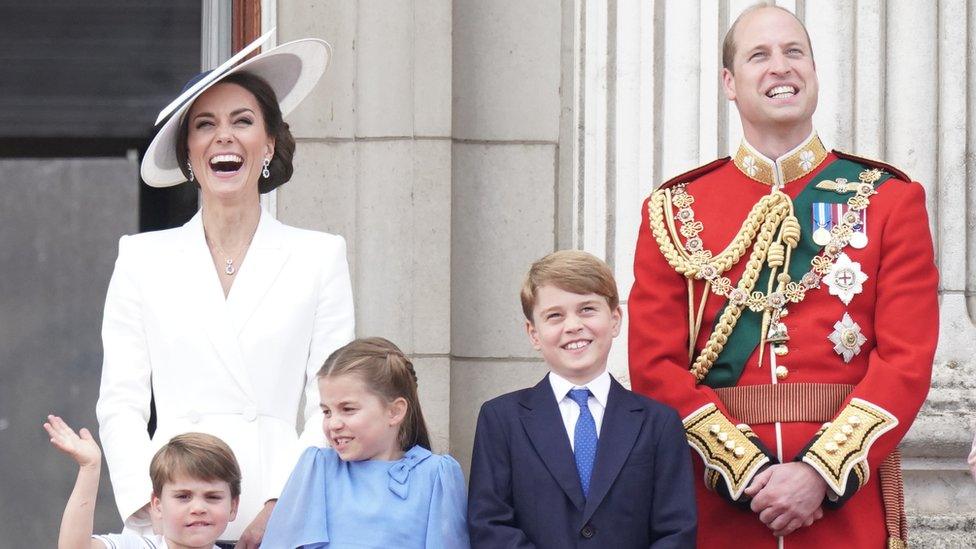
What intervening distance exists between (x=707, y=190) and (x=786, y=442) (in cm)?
64

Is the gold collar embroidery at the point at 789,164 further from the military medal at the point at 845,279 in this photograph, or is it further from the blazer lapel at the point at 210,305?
the blazer lapel at the point at 210,305

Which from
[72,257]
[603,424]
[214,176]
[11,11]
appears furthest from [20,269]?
[603,424]

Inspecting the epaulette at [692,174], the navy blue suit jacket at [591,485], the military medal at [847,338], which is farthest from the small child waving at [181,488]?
the military medal at [847,338]

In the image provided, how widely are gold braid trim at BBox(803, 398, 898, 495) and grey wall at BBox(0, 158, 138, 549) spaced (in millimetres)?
4496

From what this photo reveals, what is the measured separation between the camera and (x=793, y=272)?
3.82 metres

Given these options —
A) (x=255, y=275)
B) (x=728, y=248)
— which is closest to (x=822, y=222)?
(x=728, y=248)

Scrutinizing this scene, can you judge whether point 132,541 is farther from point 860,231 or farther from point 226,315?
point 860,231

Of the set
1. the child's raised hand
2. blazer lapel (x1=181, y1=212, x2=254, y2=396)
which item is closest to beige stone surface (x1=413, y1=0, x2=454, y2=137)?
blazer lapel (x1=181, y1=212, x2=254, y2=396)

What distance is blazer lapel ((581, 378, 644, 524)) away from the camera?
140 inches

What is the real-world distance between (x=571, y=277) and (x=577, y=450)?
374 millimetres

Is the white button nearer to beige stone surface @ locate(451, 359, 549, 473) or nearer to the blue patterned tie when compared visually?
the blue patterned tie

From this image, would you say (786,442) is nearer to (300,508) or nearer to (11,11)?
(300,508)

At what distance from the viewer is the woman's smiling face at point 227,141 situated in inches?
152

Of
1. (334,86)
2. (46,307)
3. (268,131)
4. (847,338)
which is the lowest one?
(46,307)
